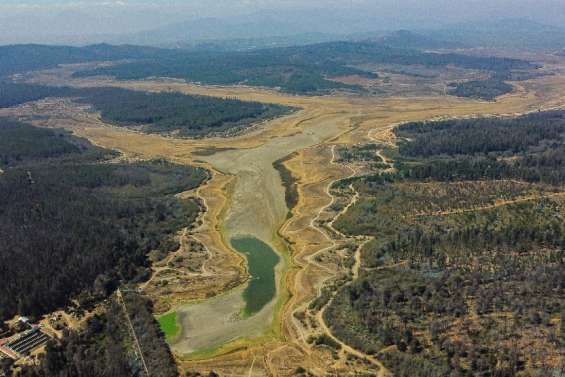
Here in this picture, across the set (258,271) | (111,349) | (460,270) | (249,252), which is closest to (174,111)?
(249,252)

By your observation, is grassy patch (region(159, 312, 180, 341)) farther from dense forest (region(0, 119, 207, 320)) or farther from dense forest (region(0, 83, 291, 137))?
dense forest (region(0, 83, 291, 137))

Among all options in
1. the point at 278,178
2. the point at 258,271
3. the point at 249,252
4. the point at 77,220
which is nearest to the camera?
the point at 258,271

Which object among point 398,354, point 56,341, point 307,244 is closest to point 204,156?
point 307,244

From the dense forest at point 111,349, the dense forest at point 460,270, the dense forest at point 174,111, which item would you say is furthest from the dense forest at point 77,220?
the dense forest at point 174,111

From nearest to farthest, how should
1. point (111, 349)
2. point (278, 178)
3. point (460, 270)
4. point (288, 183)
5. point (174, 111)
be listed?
point (111, 349), point (460, 270), point (288, 183), point (278, 178), point (174, 111)

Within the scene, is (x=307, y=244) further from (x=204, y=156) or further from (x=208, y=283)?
(x=204, y=156)

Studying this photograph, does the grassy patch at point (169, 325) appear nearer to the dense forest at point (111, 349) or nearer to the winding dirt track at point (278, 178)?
the dense forest at point (111, 349)

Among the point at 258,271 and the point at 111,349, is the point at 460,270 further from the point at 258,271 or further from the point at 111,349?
the point at 111,349
